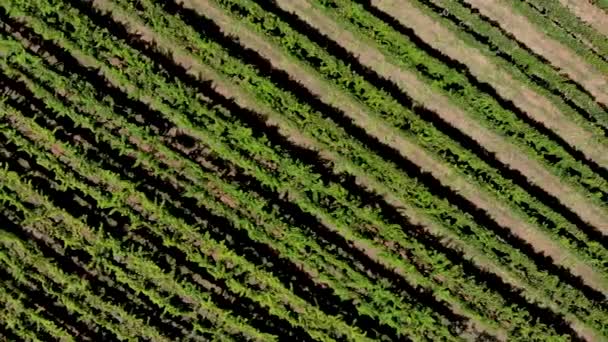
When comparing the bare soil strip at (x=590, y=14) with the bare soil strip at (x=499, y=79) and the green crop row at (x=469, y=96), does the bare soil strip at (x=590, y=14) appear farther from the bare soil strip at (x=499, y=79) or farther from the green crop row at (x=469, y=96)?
the green crop row at (x=469, y=96)

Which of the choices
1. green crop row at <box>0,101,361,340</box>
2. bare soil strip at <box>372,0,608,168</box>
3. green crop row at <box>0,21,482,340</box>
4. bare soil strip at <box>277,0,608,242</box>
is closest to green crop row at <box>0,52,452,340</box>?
green crop row at <box>0,21,482,340</box>

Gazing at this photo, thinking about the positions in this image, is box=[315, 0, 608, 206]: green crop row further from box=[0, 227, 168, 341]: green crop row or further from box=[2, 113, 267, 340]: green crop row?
box=[0, 227, 168, 341]: green crop row

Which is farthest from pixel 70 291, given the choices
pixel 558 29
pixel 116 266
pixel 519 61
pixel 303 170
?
pixel 558 29

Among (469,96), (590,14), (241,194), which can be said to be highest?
(590,14)

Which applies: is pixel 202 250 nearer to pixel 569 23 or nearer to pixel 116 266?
pixel 116 266

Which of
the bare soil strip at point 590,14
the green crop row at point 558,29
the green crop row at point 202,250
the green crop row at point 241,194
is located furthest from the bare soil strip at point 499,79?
the green crop row at point 202,250
